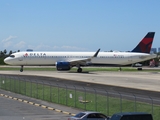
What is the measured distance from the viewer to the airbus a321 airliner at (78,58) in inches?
2719

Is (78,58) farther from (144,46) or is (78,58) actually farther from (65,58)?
(144,46)

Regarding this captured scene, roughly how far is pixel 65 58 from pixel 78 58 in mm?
2625

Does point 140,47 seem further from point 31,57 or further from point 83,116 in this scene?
point 83,116

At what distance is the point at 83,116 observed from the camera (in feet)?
64.2

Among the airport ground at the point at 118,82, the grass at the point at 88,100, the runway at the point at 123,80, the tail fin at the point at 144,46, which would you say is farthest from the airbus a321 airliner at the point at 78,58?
the grass at the point at 88,100

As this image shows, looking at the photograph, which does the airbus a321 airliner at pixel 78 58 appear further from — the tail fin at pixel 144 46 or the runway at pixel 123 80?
the runway at pixel 123 80

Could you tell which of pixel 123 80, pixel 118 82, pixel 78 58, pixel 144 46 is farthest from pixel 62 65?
pixel 118 82

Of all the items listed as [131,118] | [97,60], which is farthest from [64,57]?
[131,118]

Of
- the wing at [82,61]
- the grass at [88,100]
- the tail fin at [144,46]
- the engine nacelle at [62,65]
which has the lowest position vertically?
the grass at [88,100]

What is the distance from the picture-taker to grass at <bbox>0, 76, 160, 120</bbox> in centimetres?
2544

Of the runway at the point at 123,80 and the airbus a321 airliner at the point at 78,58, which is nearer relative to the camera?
the runway at the point at 123,80

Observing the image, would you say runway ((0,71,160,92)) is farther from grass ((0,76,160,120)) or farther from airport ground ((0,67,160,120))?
grass ((0,76,160,120))

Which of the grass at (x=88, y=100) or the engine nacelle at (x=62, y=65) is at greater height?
the engine nacelle at (x=62, y=65)

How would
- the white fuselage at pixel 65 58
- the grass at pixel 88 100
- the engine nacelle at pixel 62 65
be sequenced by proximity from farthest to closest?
the white fuselage at pixel 65 58
the engine nacelle at pixel 62 65
the grass at pixel 88 100
